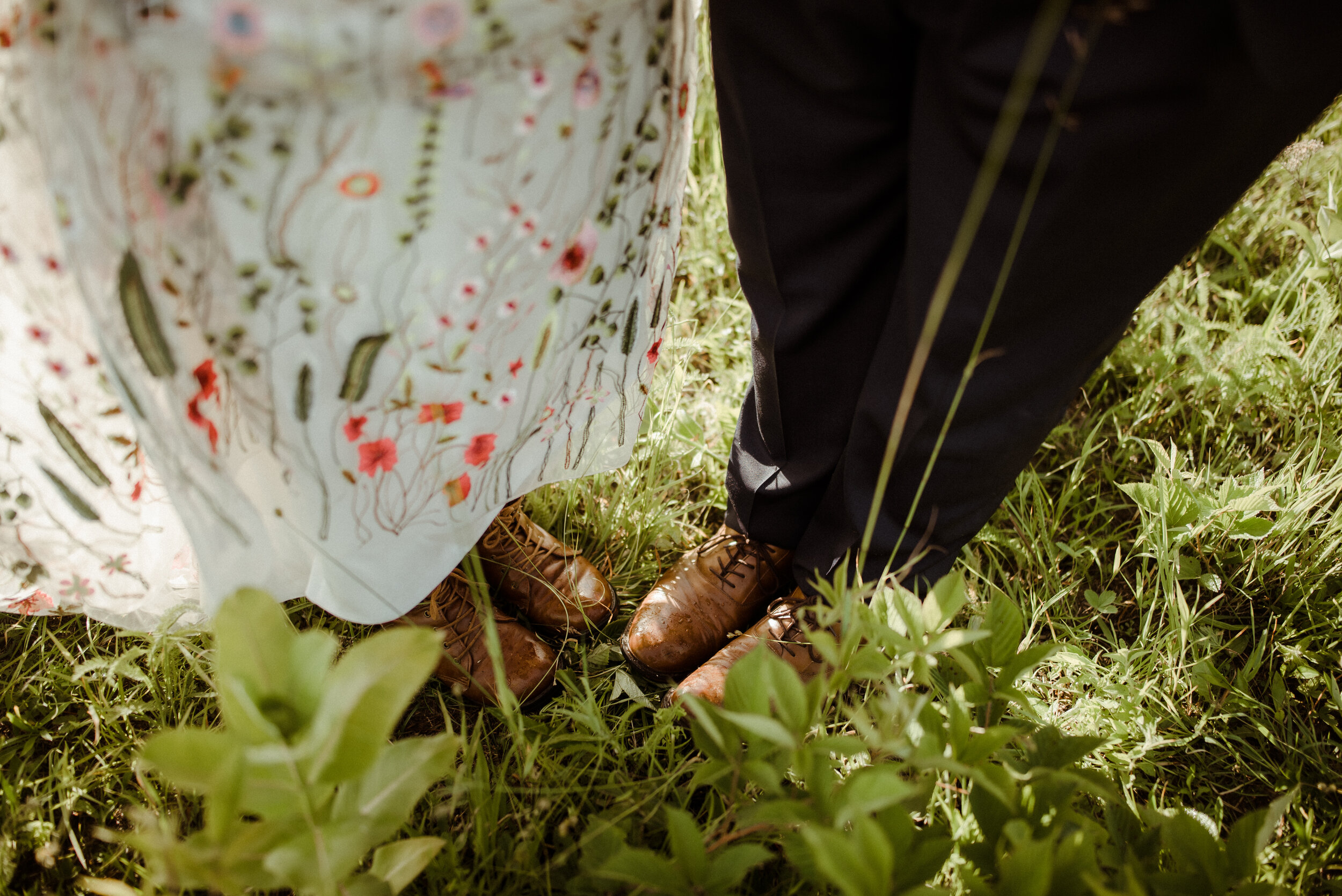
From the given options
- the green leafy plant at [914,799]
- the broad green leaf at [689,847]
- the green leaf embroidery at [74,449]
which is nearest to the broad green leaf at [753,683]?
the green leafy plant at [914,799]

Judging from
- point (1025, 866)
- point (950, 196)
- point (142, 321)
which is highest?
point (950, 196)

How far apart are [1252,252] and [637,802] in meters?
1.79

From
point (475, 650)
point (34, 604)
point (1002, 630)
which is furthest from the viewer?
point (475, 650)

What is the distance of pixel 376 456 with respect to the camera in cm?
72

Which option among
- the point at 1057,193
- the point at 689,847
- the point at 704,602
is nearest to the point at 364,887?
the point at 689,847

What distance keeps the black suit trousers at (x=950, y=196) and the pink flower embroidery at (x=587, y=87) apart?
0.16 meters

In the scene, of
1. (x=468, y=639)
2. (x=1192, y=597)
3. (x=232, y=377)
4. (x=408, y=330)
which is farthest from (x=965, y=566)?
(x=232, y=377)

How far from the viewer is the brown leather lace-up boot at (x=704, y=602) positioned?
1077mm

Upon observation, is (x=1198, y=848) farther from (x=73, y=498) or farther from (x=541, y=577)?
(x=73, y=498)

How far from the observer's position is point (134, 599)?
2.85 feet

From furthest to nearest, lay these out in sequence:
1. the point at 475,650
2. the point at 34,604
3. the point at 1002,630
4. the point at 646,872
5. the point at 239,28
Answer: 1. the point at 475,650
2. the point at 34,604
3. the point at 1002,630
4. the point at 646,872
5. the point at 239,28

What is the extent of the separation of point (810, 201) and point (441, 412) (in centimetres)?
45

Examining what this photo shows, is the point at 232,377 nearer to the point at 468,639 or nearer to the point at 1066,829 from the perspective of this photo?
the point at 468,639

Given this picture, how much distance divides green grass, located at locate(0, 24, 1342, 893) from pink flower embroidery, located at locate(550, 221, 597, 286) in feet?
1.64
